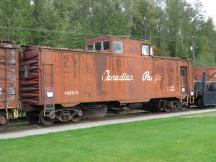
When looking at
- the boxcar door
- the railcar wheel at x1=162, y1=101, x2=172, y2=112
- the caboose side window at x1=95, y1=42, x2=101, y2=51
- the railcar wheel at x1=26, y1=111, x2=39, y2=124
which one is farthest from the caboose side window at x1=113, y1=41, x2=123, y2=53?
the boxcar door

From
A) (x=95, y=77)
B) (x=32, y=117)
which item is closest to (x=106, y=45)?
(x=95, y=77)

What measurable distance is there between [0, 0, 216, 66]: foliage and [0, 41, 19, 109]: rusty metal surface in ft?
73.3

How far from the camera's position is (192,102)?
27.9 m

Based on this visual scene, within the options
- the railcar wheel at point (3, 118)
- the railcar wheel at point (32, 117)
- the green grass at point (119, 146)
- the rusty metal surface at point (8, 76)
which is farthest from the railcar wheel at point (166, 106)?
the railcar wheel at point (3, 118)

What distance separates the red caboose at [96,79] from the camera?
17.8 m

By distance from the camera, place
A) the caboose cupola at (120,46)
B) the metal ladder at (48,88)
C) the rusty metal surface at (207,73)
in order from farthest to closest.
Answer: the rusty metal surface at (207,73) → the caboose cupola at (120,46) → the metal ladder at (48,88)

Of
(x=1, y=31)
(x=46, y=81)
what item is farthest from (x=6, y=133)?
(x=1, y=31)

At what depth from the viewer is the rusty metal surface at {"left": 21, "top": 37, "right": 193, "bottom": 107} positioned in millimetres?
17734

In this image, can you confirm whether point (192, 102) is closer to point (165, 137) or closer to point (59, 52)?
point (59, 52)

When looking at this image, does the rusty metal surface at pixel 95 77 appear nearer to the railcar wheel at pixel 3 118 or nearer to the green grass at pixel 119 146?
the railcar wheel at pixel 3 118

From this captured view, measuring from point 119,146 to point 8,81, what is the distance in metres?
7.06

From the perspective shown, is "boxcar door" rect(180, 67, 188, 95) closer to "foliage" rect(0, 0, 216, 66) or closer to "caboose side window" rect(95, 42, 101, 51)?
"caboose side window" rect(95, 42, 101, 51)

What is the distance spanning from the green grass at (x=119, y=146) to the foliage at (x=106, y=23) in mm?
26989

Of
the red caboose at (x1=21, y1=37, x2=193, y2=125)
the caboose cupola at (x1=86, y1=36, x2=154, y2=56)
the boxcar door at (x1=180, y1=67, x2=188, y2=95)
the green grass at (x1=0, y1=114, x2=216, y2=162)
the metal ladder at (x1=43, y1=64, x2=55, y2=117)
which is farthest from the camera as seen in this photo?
the boxcar door at (x1=180, y1=67, x2=188, y2=95)
